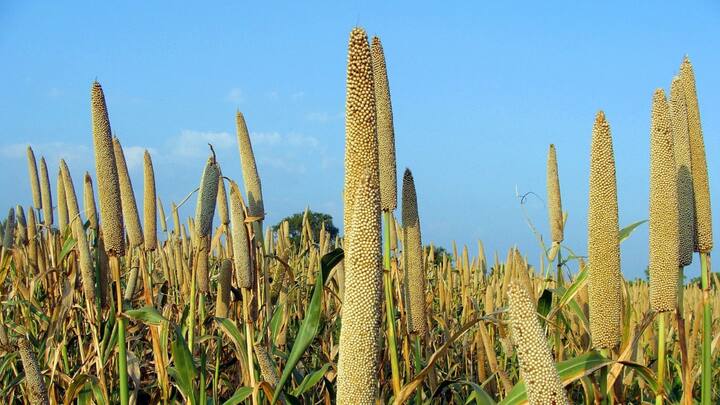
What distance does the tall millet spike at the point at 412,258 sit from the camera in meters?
3.57

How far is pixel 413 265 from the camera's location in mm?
3684

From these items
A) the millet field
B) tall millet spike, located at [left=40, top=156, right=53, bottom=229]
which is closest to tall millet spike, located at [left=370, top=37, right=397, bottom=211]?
the millet field

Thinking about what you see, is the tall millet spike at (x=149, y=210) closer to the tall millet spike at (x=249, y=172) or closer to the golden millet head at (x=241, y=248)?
the tall millet spike at (x=249, y=172)

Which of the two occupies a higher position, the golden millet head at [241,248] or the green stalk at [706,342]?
the golden millet head at [241,248]

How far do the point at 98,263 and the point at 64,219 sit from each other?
3.49 metres

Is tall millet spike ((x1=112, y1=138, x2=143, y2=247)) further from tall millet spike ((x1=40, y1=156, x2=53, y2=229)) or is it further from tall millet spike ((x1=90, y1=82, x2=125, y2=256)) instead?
tall millet spike ((x1=40, y1=156, x2=53, y2=229))

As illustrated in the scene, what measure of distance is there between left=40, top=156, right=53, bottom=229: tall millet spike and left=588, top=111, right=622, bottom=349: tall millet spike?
6795 mm

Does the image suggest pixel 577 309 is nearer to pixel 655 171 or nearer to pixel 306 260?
pixel 655 171

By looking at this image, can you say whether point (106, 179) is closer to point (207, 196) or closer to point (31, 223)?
point (207, 196)

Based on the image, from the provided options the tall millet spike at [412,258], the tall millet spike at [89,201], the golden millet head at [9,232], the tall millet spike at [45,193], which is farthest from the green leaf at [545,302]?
the tall millet spike at [45,193]

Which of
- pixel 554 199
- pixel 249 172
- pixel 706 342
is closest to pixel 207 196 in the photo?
pixel 249 172

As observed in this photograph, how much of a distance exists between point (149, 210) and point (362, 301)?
144 inches

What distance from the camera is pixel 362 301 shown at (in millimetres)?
1893

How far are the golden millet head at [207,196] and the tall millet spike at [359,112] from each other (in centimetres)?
149
